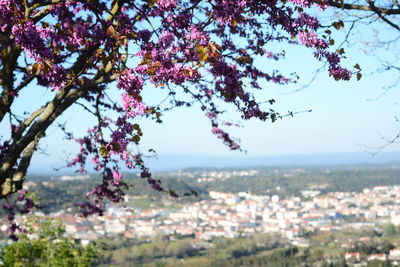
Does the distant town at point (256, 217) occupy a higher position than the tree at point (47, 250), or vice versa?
the tree at point (47, 250)

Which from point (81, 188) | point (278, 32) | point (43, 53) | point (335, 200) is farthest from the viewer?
point (335, 200)

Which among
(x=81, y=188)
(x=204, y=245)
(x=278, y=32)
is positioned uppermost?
(x=278, y=32)

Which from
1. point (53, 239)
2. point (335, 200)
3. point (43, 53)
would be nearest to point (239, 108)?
point (43, 53)

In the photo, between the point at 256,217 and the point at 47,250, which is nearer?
the point at 47,250

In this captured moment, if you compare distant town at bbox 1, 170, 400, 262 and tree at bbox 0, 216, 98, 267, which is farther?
distant town at bbox 1, 170, 400, 262

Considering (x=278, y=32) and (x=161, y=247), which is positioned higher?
(x=278, y=32)

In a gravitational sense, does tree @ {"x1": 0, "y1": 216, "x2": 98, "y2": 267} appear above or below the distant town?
above

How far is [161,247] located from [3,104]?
337 feet

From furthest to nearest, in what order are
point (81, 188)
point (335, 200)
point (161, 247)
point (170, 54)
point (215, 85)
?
point (335, 200) < point (81, 188) < point (161, 247) < point (215, 85) < point (170, 54)

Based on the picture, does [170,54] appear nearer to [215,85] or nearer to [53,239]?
[215,85]

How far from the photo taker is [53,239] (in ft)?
32.0

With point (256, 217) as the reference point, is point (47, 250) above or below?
above

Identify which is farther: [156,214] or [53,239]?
Answer: [156,214]

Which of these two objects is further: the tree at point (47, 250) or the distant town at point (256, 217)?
the distant town at point (256, 217)
